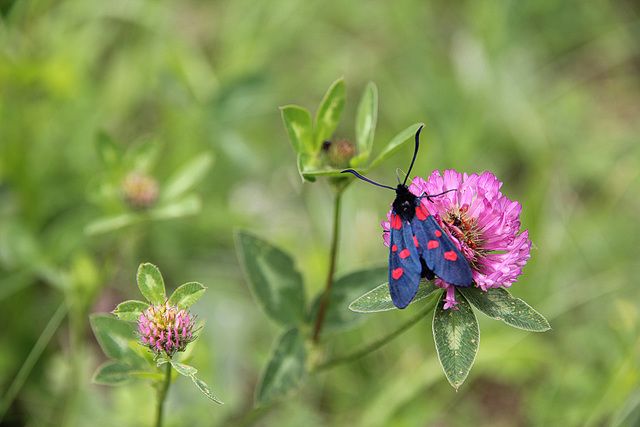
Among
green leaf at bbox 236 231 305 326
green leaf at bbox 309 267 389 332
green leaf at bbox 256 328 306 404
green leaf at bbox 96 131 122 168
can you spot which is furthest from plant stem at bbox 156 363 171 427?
green leaf at bbox 96 131 122 168

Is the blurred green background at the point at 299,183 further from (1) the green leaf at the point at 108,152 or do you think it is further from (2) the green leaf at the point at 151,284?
(2) the green leaf at the point at 151,284

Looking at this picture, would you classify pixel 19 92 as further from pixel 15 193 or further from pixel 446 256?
pixel 446 256

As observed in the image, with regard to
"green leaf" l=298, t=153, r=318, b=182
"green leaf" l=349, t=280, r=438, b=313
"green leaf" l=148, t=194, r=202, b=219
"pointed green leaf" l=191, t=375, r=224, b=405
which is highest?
"green leaf" l=148, t=194, r=202, b=219

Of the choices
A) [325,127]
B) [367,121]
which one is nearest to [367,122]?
[367,121]

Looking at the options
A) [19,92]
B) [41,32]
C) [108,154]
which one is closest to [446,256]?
[108,154]

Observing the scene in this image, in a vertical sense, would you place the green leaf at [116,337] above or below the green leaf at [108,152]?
below

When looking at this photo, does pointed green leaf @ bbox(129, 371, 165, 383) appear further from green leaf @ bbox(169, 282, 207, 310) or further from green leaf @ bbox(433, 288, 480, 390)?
green leaf @ bbox(433, 288, 480, 390)

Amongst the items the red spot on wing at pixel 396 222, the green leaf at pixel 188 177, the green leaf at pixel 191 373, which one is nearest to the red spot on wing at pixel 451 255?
the red spot on wing at pixel 396 222
